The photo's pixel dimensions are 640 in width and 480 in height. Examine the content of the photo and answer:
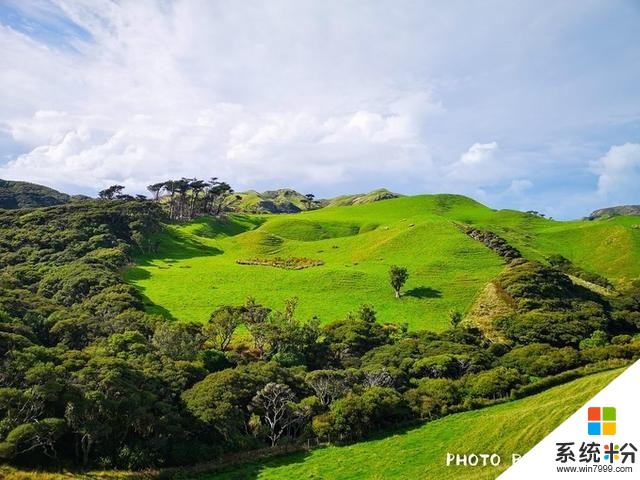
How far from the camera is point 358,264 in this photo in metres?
118

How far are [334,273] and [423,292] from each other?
18.8m

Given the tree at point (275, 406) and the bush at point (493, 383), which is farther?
the bush at point (493, 383)

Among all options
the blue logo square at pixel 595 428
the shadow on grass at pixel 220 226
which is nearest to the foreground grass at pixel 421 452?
the blue logo square at pixel 595 428

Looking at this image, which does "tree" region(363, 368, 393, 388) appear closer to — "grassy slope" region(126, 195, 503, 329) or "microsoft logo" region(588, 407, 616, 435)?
"microsoft logo" region(588, 407, 616, 435)

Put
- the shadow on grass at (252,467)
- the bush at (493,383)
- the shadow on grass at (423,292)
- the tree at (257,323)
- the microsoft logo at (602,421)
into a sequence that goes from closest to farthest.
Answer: the microsoft logo at (602,421) → the shadow on grass at (252,467) → the bush at (493,383) → the tree at (257,323) → the shadow on grass at (423,292)

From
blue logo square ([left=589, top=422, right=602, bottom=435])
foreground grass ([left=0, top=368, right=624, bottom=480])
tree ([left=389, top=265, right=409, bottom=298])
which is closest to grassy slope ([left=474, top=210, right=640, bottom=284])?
tree ([left=389, top=265, right=409, bottom=298])

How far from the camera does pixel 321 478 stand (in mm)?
38438

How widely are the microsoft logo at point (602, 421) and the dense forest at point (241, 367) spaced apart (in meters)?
21.9

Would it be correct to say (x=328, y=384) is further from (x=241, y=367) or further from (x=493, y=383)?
(x=493, y=383)

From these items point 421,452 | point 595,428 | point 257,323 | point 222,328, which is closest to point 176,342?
point 222,328

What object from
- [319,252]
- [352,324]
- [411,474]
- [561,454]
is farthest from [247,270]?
[561,454]

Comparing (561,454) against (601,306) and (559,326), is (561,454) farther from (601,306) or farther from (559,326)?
(601,306)

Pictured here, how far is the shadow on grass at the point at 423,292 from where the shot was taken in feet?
307

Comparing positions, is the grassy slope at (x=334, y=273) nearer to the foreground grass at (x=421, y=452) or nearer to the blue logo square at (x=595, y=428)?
the foreground grass at (x=421, y=452)
